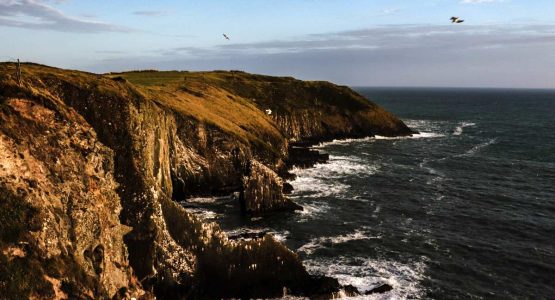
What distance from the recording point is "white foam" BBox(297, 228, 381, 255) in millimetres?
41062

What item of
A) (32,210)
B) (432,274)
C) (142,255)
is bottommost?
(432,274)

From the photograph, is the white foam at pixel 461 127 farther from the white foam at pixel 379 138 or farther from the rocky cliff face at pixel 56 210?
the rocky cliff face at pixel 56 210

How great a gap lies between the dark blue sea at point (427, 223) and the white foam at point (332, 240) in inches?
3.8

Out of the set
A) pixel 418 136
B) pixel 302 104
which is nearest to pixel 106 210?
pixel 302 104

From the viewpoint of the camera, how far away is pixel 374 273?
36.1 meters

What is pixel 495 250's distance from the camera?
4153 cm

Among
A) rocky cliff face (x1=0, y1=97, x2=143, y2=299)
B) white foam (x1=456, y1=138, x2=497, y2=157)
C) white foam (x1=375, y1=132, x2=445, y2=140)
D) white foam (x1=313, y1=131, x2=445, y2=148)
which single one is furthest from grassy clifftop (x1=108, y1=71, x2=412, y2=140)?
rocky cliff face (x1=0, y1=97, x2=143, y2=299)

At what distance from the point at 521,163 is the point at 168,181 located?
68.7 metres

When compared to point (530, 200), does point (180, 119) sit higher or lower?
higher

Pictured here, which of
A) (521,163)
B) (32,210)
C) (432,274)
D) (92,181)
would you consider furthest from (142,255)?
(521,163)

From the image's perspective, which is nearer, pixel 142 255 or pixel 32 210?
pixel 32 210

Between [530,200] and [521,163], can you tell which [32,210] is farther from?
[521,163]

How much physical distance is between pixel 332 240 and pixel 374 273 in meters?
7.58

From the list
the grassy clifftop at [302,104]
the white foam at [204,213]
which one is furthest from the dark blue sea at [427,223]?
the grassy clifftop at [302,104]
